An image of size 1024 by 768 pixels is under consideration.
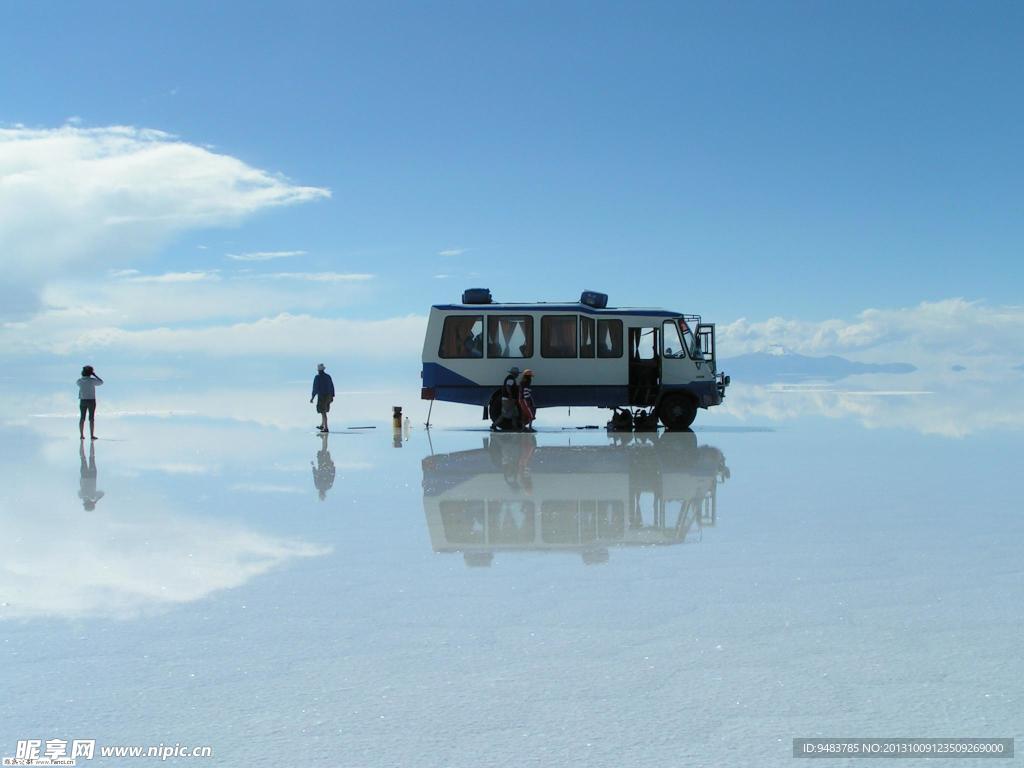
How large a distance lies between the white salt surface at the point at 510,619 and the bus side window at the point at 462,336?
485 inches

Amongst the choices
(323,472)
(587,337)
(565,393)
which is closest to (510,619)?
(323,472)

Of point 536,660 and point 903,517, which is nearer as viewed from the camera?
point 536,660

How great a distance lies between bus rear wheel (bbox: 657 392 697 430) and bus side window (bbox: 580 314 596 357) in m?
2.24

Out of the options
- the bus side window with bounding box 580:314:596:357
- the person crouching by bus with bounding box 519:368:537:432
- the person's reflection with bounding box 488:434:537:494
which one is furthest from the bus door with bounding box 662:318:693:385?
the person's reflection with bounding box 488:434:537:494

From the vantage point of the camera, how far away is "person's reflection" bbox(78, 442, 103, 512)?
1179 centimetres

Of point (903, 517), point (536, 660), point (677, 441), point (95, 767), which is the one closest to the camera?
point (95, 767)

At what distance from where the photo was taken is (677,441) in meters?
21.7

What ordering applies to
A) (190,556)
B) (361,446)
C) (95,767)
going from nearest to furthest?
(95,767) → (190,556) → (361,446)

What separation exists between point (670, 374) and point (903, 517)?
15.3m

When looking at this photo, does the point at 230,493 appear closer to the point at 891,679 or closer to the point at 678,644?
the point at 678,644

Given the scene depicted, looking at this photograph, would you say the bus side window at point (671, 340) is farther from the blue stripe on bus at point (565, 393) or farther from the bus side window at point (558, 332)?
the bus side window at point (558, 332)

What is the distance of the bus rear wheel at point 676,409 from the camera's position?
25.4m

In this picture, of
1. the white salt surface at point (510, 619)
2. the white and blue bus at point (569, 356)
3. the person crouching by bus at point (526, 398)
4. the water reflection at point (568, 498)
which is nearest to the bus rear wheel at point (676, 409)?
the white and blue bus at point (569, 356)

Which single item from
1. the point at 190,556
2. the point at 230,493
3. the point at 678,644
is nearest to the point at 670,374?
the point at 230,493
